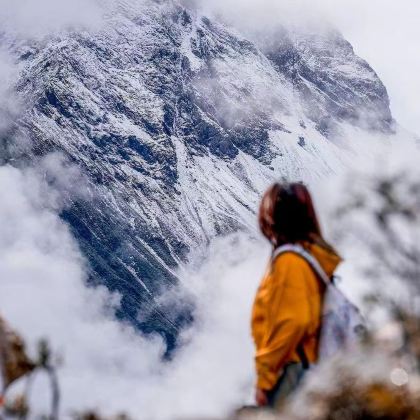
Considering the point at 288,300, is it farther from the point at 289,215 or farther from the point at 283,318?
the point at 289,215

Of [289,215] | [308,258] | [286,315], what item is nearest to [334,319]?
[286,315]

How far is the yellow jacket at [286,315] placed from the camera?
15.1 ft

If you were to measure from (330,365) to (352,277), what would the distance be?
87.6 inches

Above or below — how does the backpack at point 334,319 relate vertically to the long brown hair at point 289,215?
below

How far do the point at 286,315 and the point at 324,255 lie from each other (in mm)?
594

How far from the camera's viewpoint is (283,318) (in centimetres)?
462

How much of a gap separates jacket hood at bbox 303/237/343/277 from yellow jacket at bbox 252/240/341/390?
0.51 ft

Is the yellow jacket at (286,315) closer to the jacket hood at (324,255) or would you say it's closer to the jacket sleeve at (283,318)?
the jacket sleeve at (283,318)

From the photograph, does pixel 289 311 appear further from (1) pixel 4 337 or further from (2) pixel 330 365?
(1) pixel 4 337

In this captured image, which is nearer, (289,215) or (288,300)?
(288,300)

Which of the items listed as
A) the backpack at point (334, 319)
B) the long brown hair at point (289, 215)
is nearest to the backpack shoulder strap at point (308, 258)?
the backpack at point (334, 319)

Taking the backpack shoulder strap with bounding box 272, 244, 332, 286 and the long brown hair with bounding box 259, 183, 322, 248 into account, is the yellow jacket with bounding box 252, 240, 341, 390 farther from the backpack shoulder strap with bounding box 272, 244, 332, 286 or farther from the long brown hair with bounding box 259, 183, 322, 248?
the long brown hair with bounding box 259, 183, 322, 248

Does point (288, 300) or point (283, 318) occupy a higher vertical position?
point (288, 300)

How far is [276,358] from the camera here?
4.62 metres
